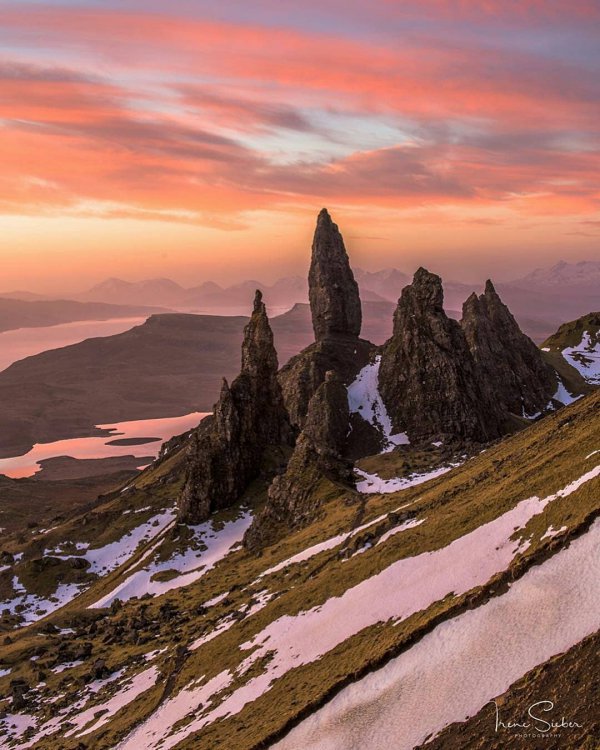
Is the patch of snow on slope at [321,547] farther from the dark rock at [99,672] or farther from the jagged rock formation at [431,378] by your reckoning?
the jagged rock formation at [431,378]

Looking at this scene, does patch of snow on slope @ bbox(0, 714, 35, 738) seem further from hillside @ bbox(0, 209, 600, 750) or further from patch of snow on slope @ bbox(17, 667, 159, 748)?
patch of snow on slope @ bbox(17, 667, 159, 748)

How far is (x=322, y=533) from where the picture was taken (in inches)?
3196

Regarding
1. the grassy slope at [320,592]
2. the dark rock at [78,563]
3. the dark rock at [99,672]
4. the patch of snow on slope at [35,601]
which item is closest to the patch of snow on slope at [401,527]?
the grassy slope at [320,592]

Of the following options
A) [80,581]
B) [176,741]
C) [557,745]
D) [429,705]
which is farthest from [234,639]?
[80,581]

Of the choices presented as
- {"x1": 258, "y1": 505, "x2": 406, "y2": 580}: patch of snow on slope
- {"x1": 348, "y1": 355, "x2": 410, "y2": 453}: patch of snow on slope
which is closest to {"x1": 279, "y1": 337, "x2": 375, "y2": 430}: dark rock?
{"x1": 348, "y1": 355, "x2": 410, "y2": 453}: patch of snow on slope

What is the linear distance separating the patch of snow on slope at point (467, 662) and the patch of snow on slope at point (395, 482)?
64.4 meters

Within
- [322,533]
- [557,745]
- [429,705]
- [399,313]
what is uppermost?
[399,313]

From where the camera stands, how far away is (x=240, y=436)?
436 ft

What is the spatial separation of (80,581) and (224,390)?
46226 millimetres

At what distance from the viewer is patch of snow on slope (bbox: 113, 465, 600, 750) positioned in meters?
40.9

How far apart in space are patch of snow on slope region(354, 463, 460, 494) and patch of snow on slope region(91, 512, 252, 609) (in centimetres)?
2409

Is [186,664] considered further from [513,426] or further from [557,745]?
[513,426]

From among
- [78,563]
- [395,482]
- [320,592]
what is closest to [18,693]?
[320,592]

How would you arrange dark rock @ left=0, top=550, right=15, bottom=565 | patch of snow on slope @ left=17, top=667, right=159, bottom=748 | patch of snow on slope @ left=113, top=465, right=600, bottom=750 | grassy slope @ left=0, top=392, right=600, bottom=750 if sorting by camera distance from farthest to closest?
dark rock @ left=0, top=550, right=15, bottom=565, patch of snow on slope @ left=17, top=667, right=159, bottom=748, patch of snow on slope @ left=113, top=465, right=600, bottom=750, grassy slope @ left=0, top=392, right=600, bottom=750
